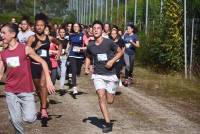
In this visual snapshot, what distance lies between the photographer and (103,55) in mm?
10688

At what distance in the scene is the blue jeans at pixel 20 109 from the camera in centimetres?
820

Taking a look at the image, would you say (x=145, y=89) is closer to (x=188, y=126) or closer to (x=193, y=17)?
(x=193, y=17)

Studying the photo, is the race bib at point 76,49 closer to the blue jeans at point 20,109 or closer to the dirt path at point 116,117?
the dirt path at point 116,117

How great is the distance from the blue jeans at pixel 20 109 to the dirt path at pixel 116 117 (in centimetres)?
203

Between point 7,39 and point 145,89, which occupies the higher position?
point 7,39

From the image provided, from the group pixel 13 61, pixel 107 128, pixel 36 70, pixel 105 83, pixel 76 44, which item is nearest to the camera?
pixel 13 61

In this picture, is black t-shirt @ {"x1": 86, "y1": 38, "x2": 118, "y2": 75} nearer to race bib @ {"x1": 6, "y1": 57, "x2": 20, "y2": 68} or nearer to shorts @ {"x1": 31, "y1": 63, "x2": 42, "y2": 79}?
shorts @ {"x1": 31, "y1": 63, "x2": 42, "y2": 79}

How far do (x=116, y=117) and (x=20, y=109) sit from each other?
4107 mm

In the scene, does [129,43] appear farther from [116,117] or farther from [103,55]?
[103,55]

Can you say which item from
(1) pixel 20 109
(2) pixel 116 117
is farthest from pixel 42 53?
(1) pixel 20 109

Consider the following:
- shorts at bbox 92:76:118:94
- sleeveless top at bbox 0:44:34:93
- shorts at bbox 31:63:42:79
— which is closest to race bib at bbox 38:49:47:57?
shorts at bbox 31:63:42:79

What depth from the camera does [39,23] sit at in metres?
11.3

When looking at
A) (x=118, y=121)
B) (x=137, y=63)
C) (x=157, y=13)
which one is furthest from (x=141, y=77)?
(x=118, y=121)

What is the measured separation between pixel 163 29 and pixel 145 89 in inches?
228
